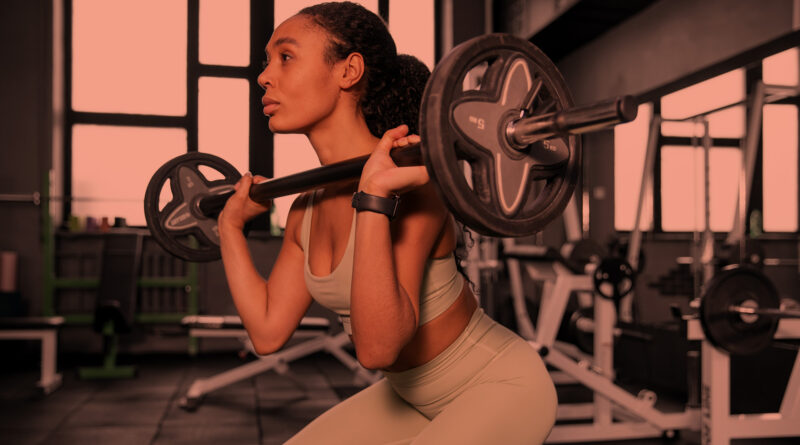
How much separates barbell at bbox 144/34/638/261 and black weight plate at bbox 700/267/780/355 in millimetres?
1718

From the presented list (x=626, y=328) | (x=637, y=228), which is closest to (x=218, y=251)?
(x=626, y=328)

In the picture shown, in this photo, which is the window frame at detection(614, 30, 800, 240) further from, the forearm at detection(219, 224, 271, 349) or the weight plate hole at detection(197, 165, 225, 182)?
the forearm at detection(219, 224, 271, 349)

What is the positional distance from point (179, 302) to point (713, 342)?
3825 millimetres

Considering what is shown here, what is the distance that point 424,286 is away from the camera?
959 millimetres

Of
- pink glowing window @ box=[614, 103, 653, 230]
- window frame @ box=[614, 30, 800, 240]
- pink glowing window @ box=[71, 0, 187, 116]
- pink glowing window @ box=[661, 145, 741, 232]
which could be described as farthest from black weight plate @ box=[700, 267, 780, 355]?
pink glowing window @ box=[71, 0, 187, 116]

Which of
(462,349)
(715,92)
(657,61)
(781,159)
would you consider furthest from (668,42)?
(462,349)

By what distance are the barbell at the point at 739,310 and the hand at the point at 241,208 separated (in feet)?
5.75

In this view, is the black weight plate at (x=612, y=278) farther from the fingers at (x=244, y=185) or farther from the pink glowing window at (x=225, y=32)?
the pink glowing window at (x=225, y=32)

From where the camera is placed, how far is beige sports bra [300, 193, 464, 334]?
3.08 feet

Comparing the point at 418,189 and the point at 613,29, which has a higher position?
the point at 613,29

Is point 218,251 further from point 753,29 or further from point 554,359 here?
point 753,29

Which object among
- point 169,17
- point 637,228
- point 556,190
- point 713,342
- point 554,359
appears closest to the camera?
point 556,190

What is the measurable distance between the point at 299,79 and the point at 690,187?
15.1 feet

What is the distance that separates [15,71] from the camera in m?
4.87
